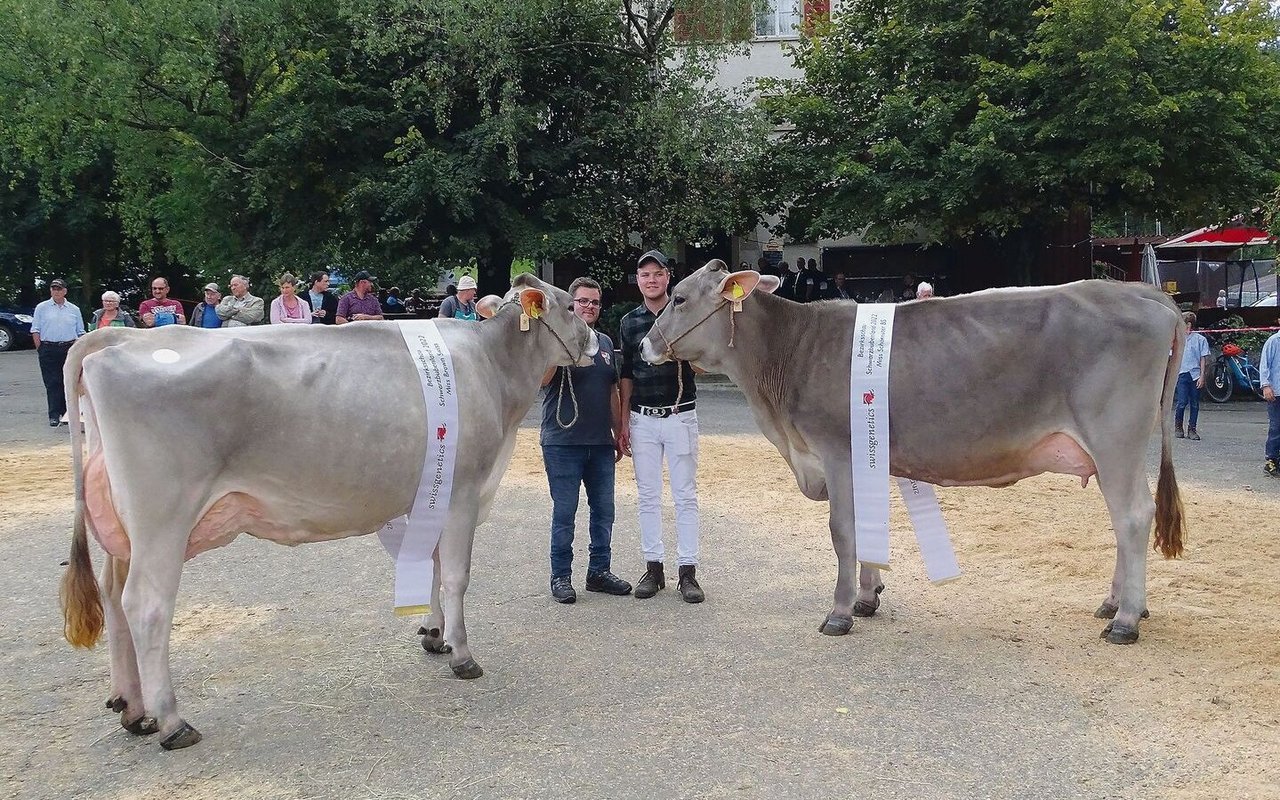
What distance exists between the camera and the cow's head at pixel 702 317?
6.48 m

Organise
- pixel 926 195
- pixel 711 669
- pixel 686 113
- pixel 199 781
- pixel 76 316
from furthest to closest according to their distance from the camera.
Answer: pixel 686 113, pixel 926 195, pixel 76 316, pixel 711 669, pixel 199 781

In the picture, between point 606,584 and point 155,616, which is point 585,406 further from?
point 155,616

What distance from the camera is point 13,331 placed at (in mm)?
31609

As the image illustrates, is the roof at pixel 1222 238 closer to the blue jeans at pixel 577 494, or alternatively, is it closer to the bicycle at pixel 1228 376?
the bicycle at pixel 1228 376

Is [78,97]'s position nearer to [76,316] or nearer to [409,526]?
[76,316]

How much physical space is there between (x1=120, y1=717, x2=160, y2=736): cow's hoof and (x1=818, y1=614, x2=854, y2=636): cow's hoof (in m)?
3.53

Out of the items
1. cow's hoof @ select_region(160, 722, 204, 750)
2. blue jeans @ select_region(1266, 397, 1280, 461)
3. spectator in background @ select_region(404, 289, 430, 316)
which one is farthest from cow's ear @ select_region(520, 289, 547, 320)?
spectator in background @ select_region(404, 289, 430, 316)

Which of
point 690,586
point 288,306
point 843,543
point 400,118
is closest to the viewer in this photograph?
point 843,543

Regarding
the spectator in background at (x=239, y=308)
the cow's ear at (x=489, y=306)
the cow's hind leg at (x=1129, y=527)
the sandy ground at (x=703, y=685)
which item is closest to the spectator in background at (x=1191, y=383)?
the sandy ground at (x=703, y=685)

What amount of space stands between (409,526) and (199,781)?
1.55 meters

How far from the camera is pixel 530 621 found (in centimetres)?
634

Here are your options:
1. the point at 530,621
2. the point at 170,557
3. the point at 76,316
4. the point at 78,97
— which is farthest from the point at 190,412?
the point at 78,97

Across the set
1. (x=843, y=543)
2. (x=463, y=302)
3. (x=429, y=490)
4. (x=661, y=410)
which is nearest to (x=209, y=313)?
(x=463, y=302)

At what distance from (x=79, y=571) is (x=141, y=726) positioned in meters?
0.76
